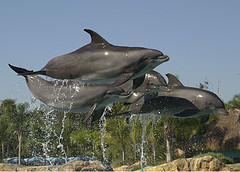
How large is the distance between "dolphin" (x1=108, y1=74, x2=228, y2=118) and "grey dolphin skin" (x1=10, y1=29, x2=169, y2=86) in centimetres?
312

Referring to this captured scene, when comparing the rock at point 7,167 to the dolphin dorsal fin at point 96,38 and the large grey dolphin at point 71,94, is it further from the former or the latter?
the dolphin dorsal fin at point 96,38

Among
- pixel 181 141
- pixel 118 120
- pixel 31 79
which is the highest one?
pixel 31 79

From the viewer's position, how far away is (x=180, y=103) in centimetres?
1052

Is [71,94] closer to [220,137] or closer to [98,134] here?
[220,137]

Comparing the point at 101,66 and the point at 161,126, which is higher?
the point at 101,66

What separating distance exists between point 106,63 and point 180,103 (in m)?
3.78

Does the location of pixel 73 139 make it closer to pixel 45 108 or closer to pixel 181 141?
pixel 181 141

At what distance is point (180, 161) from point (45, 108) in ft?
24.5

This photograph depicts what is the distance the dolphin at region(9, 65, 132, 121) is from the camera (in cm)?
906

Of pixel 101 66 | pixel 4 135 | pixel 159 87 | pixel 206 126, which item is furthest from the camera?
pixel 4 135

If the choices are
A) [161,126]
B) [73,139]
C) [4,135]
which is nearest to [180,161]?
[161,126]

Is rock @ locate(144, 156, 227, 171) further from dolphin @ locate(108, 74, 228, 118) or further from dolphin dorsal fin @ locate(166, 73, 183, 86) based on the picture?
dolphin dorsal fin @ locate(166, 73, 183, 86)

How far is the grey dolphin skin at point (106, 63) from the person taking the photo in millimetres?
7457

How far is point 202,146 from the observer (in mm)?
26328
